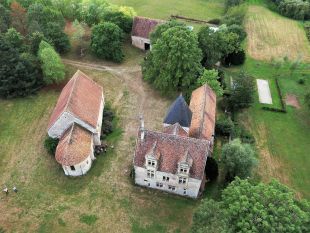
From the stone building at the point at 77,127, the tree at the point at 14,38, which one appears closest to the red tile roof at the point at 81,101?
the stone building at the point at 77,127

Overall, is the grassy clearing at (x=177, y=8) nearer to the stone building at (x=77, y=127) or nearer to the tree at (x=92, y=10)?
the tree at (x=92, y=10)

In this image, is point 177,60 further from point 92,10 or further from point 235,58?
point 92,10

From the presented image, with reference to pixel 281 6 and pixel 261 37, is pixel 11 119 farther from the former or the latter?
pixel 281 6

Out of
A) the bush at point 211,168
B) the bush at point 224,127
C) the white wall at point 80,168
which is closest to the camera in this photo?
the bush at point 211,168

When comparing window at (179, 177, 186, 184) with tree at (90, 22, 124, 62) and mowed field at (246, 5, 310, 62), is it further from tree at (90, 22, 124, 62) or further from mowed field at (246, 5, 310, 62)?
mowed field at (246, 5, 310, 62)

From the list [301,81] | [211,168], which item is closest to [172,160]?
[211,168]

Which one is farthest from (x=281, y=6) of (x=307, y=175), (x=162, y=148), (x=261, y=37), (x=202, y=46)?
(x=162, y=148)

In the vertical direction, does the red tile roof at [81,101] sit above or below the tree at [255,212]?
below
